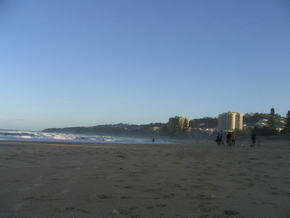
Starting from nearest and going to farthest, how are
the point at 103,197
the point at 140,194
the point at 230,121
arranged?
the point at 103,197
the point at 140,194
the point at 230,121

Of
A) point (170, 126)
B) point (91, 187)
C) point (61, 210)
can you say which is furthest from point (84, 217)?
point (170, 126)

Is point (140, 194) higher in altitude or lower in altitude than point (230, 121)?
→ lower

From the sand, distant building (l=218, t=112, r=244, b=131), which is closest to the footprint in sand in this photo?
the sand

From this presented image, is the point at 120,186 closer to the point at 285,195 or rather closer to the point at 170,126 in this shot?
the point at 285,195

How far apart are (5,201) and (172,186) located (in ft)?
8.44

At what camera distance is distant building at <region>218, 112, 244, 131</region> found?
10725cm

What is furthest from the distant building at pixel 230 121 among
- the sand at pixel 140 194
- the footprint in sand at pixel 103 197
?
the footprint in sand at pixel 103 197

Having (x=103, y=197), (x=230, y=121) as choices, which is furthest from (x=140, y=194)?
(x=230, y=121)

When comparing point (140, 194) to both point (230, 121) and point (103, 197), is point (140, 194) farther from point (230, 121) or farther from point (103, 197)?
point (230, 121)

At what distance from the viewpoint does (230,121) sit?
10769 centimetres

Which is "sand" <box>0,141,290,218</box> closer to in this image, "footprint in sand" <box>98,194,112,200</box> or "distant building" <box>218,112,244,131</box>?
"footprint in sand" <box>98,194,112,200</box>

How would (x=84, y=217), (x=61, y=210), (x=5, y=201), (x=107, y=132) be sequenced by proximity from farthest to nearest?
(x=107, y=132) → (x=5, y=201) → (x=61, y=210) → (x=84, y=217)

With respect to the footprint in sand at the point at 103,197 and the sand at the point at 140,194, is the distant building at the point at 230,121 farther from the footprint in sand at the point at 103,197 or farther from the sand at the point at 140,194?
the footprint in sand at the point at 103,197

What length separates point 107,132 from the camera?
15512 cm
